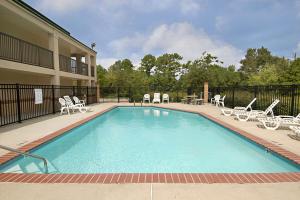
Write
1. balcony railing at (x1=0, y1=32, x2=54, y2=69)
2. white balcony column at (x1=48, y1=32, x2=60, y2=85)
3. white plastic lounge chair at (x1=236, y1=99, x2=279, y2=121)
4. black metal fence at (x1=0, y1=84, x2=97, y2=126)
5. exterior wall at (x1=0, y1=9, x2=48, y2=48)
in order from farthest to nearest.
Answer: white balcony column at (x1=48, y1=32, x2=60, y2=85) → black metal fence at (x1=0, y1=84, x2=97, y2=126) → exterior wall at (x1=0, y1=9, x2=48, y2=48) → balcony railing at (x1=0, y1=32, x2=54, y2=69) → white plastic lounge chair at (x1=236, y1=99, x2=279, y2=121)

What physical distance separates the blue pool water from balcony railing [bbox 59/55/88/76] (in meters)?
9.14

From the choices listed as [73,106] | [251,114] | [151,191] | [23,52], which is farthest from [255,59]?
[151,191]

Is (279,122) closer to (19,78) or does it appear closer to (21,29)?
(19,78)

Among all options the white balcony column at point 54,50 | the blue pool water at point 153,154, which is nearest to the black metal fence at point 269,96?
the blue pool water at point 153,154

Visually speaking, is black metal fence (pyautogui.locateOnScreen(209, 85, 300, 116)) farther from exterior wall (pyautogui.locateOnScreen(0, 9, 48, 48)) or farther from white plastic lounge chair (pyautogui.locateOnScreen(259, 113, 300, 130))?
exterior wall (pyautogui.locateOnScreen(0, 9, 48, 48))

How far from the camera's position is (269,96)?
1146 centimetres

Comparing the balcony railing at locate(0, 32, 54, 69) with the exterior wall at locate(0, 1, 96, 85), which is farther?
the balcony railing at locate(0, 32, 54, 69)

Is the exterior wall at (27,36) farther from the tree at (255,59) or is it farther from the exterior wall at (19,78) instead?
the tree at (255,59)

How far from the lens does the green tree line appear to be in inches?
1118

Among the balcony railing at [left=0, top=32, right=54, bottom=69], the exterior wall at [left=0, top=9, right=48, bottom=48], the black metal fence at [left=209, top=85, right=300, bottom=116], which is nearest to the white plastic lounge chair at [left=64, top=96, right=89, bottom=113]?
Result: the balcony railing at [left=0, top=32, right=54, bottom=69]

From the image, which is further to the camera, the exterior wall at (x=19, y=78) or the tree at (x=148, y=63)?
the tree at (x=148, y=63)

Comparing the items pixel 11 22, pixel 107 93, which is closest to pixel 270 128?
pixel 11 22

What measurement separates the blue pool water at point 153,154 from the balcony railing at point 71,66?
9.14m

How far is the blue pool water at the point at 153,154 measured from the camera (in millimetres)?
4672
